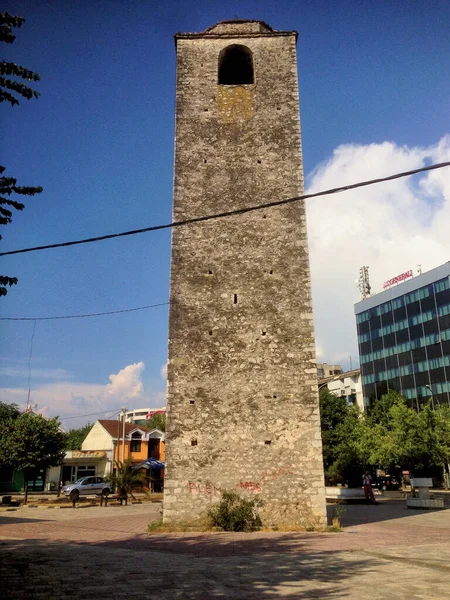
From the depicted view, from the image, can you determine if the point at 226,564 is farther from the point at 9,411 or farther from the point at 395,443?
the point at 9,411

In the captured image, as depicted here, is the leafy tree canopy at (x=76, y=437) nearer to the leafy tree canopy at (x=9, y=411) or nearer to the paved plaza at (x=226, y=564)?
the leafy tree canopy at (x=9, y=411)

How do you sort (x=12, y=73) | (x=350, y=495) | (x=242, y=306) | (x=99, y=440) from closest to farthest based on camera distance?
(x=12, y=73)
(x=242, y=306)
(x=350, y=495)
(x=99, y=440)

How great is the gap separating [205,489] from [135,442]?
35.1 metres

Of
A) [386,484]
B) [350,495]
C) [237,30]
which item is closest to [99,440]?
[386,484]

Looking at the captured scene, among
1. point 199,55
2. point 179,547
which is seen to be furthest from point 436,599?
point 199,55

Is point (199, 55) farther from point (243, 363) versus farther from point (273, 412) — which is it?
point (273, 412)

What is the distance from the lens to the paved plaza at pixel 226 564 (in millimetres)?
6789

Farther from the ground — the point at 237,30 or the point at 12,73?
the point at 237,30

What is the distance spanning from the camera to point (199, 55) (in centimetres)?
1800

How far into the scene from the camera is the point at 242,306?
1513 centimetres

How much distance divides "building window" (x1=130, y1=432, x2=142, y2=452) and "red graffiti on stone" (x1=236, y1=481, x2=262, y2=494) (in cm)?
3494

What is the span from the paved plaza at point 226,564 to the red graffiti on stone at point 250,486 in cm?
126

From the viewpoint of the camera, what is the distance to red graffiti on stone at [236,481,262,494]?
1362 cm

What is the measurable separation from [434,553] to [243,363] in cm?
674
